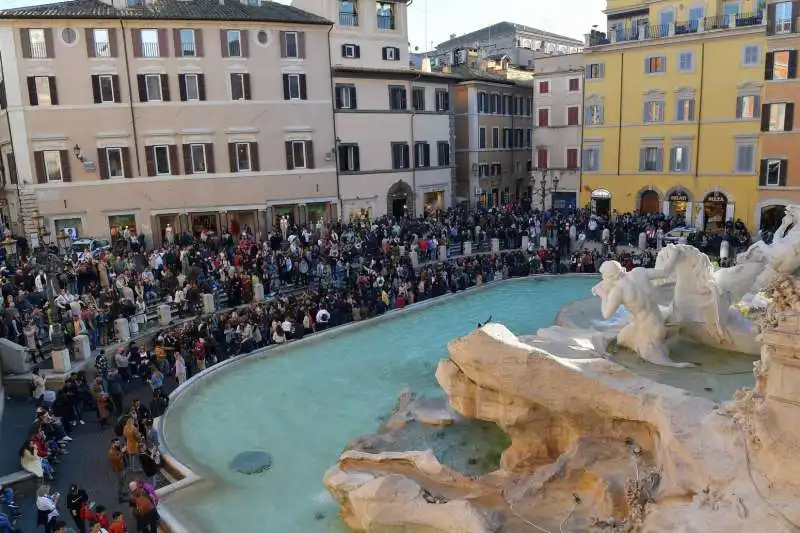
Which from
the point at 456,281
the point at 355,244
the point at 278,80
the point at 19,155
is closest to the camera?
the point at 456,281

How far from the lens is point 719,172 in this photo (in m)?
34.1

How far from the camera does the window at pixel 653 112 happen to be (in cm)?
3566

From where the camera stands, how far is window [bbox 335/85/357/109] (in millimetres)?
33625

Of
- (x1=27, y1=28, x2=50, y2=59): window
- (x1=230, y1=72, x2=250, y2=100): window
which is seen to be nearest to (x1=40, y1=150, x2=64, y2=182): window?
(x1=27, y1=28, x2=50, y2=59): window

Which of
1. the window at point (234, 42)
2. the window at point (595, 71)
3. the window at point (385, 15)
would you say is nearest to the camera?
the window at point (234, 42)

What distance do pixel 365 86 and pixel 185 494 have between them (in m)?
26.9

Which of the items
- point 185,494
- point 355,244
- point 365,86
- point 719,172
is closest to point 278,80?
point 365,86

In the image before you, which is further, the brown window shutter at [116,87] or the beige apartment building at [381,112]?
the beige apartment building at [381,112]

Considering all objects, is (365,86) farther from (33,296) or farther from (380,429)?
(380,429)

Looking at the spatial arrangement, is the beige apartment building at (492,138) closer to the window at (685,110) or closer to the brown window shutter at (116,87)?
the window at (685,110)

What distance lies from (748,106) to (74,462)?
3286 cm

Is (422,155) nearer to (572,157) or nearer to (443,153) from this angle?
(443,153)

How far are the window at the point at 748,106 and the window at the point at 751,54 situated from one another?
5.25 feet

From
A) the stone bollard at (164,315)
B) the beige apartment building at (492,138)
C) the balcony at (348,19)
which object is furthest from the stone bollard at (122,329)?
the beige apartment building at (492,138)
